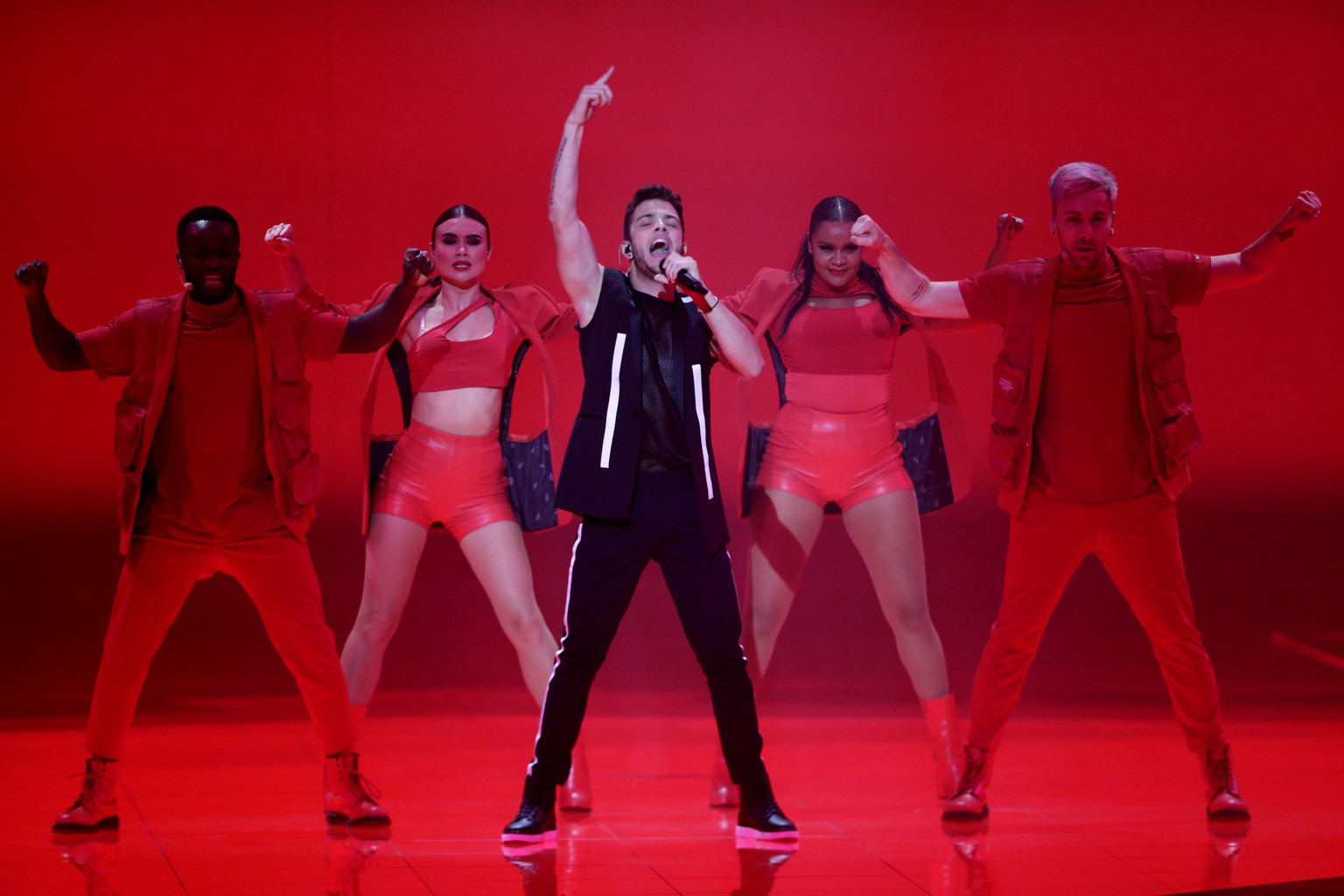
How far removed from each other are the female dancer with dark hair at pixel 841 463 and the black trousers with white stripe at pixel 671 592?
27.9 inches

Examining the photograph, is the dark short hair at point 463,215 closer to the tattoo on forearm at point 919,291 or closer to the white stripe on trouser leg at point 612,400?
the white stripe on trouser leg at point 612,400

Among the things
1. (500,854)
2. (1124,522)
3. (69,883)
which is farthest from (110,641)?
(1124,522)

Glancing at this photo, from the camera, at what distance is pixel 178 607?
4.43m

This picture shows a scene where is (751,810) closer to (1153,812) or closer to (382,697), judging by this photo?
(1153,812)

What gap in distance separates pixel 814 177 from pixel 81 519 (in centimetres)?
324

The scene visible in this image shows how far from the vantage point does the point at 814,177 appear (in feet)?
21.7

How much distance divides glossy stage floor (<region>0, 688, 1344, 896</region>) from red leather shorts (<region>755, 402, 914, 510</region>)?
94cm

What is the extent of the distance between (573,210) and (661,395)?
1.69 ft

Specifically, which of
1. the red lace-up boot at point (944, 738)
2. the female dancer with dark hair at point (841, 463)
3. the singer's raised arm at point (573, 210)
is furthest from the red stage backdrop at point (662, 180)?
the singer's raised arm at point (573, 210)

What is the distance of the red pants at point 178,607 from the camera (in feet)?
14.4

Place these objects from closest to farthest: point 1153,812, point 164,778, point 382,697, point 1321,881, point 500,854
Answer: point 1321,881 → point 500,854 → point 1153,812 → point 164,778 → point 382,697

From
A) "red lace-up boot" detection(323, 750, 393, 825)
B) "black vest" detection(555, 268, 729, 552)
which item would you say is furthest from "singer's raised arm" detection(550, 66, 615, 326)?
"red lace-up boot" detection(323, 750, 393, 825)

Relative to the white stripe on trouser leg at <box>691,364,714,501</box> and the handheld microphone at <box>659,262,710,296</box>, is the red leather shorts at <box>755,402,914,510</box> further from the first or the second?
the handheld microphone at <box>659,262,710,296</box>

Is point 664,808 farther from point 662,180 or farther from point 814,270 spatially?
point 662,180
